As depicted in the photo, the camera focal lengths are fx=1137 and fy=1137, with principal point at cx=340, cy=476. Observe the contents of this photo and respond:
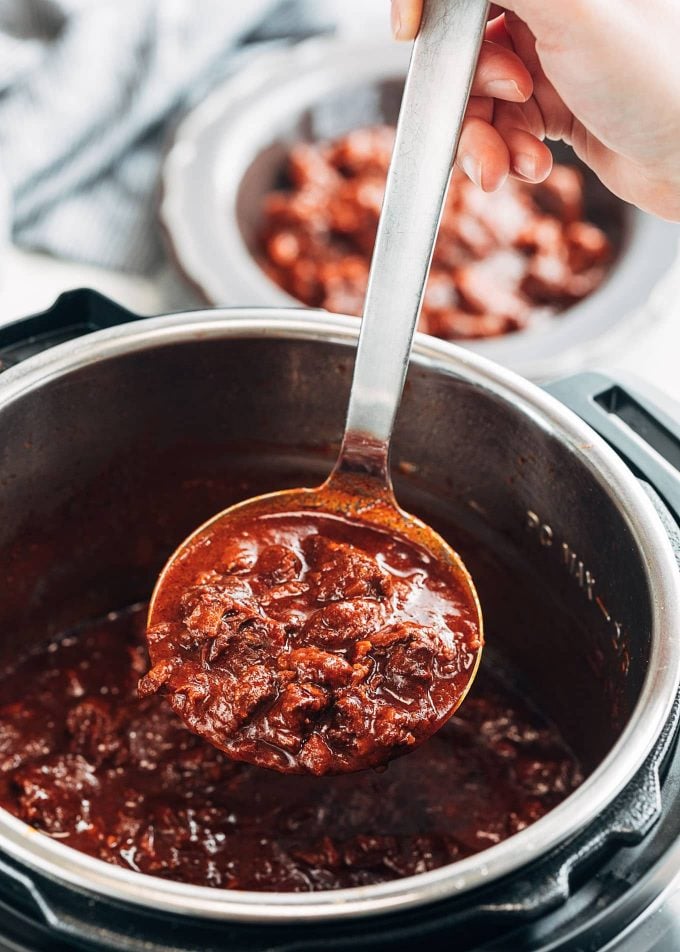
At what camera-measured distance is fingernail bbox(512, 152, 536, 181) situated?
188 centimetres

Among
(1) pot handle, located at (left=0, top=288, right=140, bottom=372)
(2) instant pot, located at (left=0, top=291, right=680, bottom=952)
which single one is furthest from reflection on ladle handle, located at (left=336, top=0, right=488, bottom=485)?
(1) pot handle, located at (left=0, top=288, right=140, bottom=372)

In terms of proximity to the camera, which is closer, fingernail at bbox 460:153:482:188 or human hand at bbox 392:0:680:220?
human hand at bbox 392:0:680:220

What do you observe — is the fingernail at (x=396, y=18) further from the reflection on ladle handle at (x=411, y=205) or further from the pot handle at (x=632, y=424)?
the pot handle at (x=632, y=424)

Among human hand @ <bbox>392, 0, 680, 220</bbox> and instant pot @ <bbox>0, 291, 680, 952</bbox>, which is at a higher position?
human hand @ <bbox>392, 0, 680, 220</bbox>

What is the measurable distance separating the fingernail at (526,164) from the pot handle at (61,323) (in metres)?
0.68

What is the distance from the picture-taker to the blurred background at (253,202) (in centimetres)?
274

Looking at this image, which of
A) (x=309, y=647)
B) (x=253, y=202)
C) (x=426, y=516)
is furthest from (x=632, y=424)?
(x=253, y=202)

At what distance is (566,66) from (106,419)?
0.86 m

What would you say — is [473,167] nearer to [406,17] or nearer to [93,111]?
[406,17]

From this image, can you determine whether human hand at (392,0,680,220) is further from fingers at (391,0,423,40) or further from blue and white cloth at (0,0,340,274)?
blue and white cloth at (0,0,340,274)

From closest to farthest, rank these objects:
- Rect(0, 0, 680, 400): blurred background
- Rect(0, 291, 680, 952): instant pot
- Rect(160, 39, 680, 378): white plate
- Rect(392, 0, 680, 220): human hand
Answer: Rect(0, 291, 680, 952): instant pot
Rect(392, 0, 680, 220): human hand
Rect(160, 39, 680, 378): white plate
Rect(0, 0, 680, 400): blurred background

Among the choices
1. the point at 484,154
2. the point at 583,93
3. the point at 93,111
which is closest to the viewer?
the point at 583,93

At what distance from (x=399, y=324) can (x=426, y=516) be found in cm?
46

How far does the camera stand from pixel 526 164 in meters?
1.88
